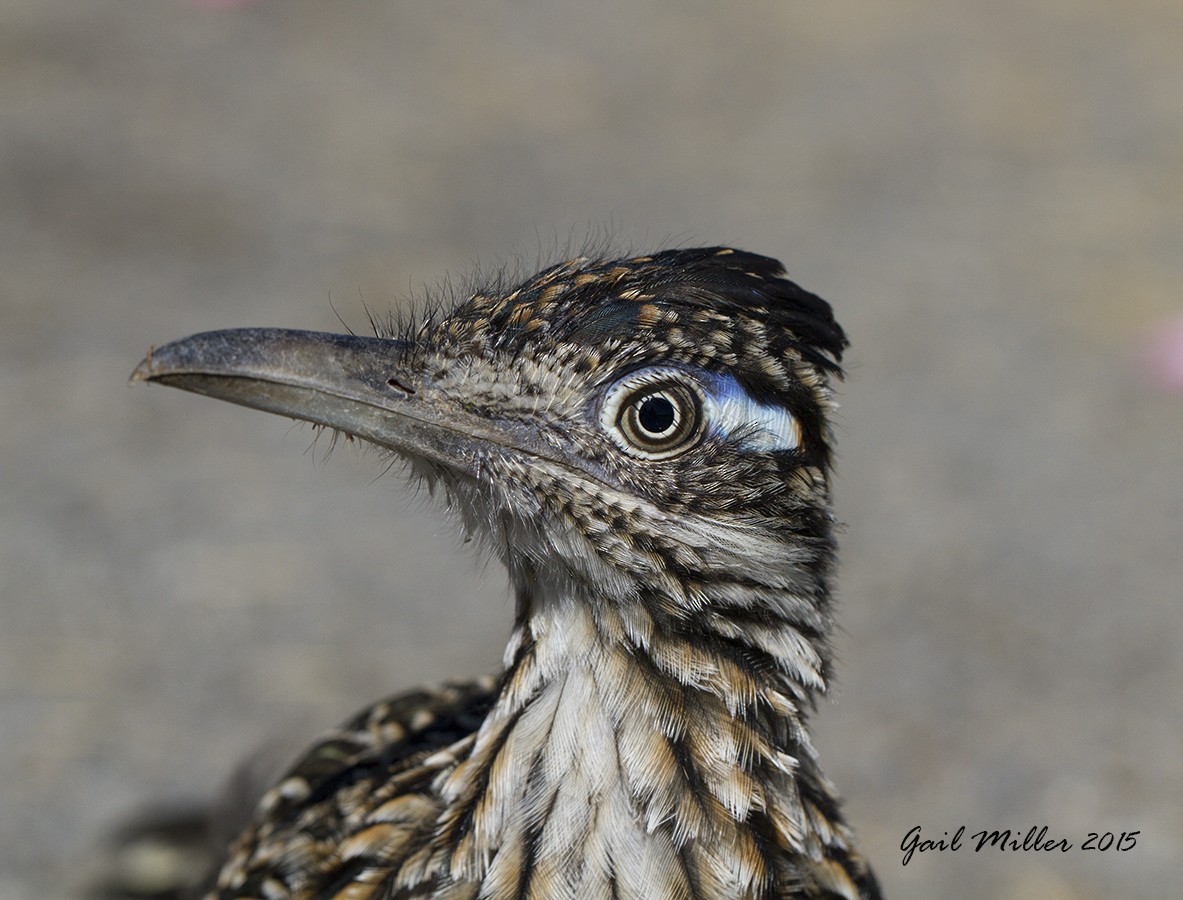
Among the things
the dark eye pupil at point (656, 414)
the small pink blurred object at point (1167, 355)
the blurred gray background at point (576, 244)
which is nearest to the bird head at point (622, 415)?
the dark eye pupil at point (656, 414)

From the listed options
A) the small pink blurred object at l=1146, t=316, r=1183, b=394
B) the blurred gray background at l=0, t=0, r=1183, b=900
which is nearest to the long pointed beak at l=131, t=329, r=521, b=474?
the blurred gray background at l=0, t=0, r=1183, b=900

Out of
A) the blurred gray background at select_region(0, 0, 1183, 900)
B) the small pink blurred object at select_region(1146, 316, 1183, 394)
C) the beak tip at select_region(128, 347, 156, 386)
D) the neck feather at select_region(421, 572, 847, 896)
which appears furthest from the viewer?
the small pink blurred object at select_region(1146, 316, 1183, 394)

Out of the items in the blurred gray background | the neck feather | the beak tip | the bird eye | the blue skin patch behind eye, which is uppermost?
the blurred gray background

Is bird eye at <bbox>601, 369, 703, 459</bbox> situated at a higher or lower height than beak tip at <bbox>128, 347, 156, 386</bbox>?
higher

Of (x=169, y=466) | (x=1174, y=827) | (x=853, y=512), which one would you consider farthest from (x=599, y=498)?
(x=169, y=466)

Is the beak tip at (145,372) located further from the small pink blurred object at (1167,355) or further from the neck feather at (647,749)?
the small pink blurred object at (1167,355)

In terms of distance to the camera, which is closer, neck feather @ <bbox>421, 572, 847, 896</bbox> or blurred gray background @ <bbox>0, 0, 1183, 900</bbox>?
neck feather @ <bbox>421, 572, 847, 896</bbox>

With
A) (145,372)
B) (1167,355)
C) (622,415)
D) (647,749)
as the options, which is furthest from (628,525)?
(1167,355)

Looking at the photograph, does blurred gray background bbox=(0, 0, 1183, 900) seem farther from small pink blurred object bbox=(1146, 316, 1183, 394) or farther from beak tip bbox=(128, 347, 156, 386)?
beak tip bbox=(128, 347, 156, 386)
